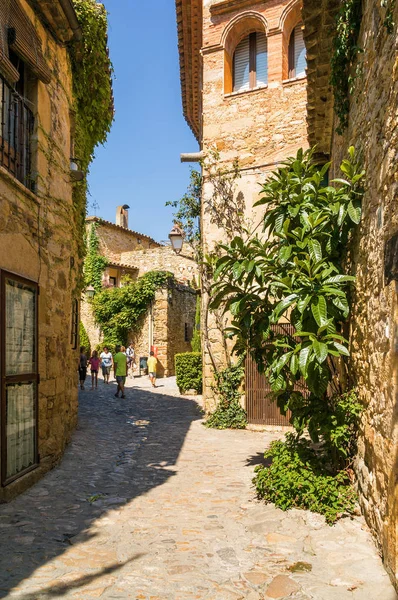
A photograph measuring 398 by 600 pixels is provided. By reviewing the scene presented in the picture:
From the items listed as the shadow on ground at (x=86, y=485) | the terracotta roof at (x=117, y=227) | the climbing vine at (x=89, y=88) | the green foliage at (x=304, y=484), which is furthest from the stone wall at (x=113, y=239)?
the green foliage at (x=304, y=484)

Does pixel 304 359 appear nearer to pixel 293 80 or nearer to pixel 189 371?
pixel 293 80

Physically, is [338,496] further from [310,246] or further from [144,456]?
[144,456]

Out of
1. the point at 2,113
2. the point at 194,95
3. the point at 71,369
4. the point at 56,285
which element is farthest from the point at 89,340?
the point at 2,113

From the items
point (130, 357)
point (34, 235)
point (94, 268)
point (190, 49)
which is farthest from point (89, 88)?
point (94, 268)

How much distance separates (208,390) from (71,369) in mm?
3386

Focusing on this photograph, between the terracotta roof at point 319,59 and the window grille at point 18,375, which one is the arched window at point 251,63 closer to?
the terracotta roof at point 319,59

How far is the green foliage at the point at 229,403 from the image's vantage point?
10188mm

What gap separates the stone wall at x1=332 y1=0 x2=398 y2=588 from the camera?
11.3 feet

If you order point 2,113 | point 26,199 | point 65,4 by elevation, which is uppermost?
point 65,4

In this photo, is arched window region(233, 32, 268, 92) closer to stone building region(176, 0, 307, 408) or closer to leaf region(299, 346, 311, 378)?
stone building region(176, 0, 307, 408)

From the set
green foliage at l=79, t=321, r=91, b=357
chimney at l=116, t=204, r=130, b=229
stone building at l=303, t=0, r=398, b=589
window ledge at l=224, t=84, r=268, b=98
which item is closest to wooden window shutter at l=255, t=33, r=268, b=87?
window ledge at l=224, t=84, r=268, b=98

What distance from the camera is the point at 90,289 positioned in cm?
2519

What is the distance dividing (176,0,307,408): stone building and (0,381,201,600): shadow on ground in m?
1.93

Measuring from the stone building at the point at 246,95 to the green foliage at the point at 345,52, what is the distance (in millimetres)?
4597
